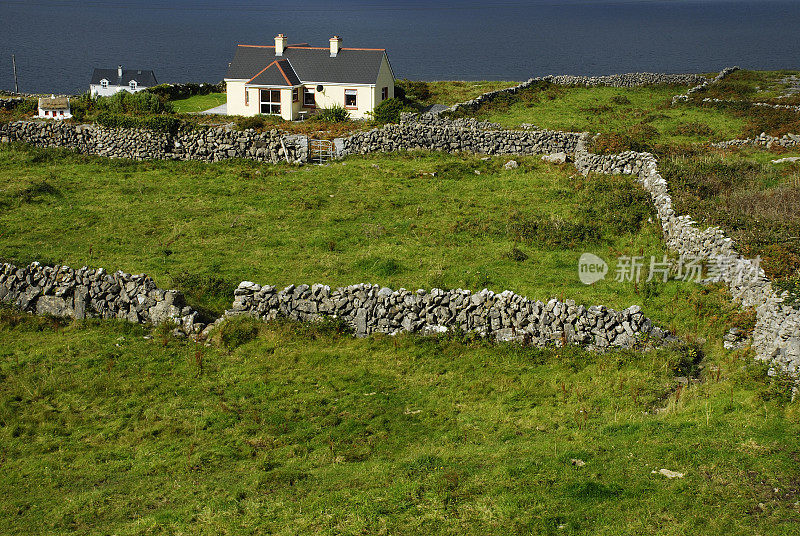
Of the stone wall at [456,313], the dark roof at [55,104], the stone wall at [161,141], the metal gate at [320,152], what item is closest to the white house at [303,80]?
the stone wall at [161,141]

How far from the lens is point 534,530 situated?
1014 centimetres

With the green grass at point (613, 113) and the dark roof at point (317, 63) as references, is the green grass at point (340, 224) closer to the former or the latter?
the green grass at point (613, 113)

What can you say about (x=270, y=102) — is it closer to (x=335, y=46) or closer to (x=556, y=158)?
(x=335, y=46)

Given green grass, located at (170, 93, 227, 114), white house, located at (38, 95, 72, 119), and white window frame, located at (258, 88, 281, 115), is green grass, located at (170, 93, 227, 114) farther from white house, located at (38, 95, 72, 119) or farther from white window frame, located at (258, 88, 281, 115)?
white house, located at (38, 95, 72, 119)

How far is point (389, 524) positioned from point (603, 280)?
516 inches

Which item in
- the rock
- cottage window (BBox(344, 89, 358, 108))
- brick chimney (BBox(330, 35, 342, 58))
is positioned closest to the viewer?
the rock

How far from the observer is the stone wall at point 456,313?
17.0m

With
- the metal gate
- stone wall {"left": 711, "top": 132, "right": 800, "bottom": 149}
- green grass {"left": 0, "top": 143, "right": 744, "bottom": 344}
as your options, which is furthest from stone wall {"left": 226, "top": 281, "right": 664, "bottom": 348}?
stone wall {"left": 711, "top": 132, "right": 800, "bottom": 149}

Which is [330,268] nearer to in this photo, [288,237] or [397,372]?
[288,237]

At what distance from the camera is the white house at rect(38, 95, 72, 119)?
4147 cm

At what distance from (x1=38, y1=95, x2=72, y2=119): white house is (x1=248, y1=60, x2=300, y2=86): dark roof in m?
11.2

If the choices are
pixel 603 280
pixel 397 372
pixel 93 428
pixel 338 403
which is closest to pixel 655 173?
pixel 603 280

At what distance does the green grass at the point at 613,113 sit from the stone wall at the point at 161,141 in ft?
48.9

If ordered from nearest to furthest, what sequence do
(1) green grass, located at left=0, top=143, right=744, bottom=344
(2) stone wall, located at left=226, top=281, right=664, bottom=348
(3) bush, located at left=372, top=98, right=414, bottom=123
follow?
(2) stone wall, located at left=226, top=281, right=664, bottom=348 → (1) green grass, located at left=0, top=143, right=744, bottom=344 → (3) bush, located at left=372, top=98, right=414, bottom=123
